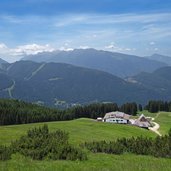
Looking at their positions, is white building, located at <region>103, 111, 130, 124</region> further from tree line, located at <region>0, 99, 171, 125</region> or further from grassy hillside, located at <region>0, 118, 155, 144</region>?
grassy hillside, located at <region>0, 118, 155, 144</region>

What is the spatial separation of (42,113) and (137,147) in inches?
4879

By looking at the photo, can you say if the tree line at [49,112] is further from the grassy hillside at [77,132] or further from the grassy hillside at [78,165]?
the grassy hillside at [78,165]

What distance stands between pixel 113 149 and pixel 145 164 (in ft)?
17.2

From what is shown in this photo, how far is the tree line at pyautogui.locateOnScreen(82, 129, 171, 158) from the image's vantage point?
1085 inches

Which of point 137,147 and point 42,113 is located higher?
point 137,147

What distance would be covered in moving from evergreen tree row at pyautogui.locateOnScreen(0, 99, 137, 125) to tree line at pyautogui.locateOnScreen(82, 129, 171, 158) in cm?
11254

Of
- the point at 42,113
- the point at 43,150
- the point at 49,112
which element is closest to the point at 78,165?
the point at 43,150

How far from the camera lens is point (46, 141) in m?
24.6

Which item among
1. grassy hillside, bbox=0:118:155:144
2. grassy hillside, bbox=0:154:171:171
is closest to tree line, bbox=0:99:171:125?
grassy hillside, bbox=0:118:155:144

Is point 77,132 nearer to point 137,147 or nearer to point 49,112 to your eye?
point 137,147

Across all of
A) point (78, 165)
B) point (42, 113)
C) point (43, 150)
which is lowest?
point (42, 113)

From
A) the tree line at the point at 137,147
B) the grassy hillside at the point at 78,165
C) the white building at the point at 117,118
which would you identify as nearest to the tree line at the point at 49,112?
the white building at the point at 117,118

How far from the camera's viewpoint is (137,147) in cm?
2925

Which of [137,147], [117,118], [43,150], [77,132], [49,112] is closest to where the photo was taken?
[43,150]
